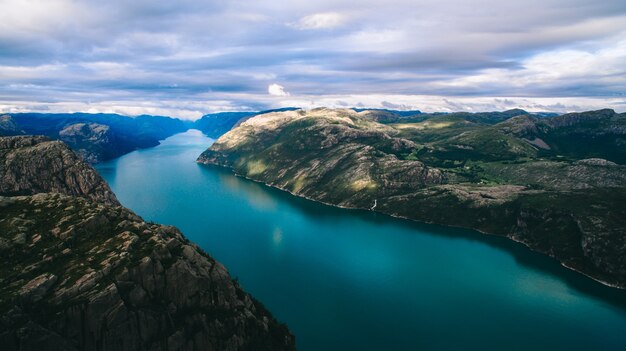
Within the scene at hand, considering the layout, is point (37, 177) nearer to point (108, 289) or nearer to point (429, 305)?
point (108, 289)

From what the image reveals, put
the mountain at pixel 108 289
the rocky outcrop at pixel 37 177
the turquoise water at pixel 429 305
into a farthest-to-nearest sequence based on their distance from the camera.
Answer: the rocky outcrop at pixel 37 177 < the turquoise water at pixel 429 305 < the mountain at pixel 108 289

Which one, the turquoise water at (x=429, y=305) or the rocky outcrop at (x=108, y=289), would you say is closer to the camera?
the rocky outcrop at (x=108, y=289)

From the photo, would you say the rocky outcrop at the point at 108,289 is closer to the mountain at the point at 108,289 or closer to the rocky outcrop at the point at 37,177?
the mountain at the point at 108,289

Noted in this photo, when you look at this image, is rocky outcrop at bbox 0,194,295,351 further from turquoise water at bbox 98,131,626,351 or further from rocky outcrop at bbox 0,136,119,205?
rocky outcrop at bbox 0,136,119,205

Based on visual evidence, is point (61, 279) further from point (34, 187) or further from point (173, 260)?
point (34, 187)

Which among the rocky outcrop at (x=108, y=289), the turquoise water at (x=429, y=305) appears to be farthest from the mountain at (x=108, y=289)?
the turquoise water at (x=429, y=305)

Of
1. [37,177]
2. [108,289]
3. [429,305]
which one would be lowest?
[429,305]

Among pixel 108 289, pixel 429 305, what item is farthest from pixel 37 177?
pixel 429 305
